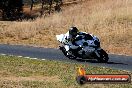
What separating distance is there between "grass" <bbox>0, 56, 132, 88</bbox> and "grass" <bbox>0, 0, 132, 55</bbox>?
709 centimetres

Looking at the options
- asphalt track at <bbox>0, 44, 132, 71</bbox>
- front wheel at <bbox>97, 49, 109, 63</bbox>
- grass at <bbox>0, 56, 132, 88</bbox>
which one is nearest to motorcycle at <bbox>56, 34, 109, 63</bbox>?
front wheel at <bbox>97, 49, 109, 63</bbox>

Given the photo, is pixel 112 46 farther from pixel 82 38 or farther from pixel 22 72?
pixel 22 72

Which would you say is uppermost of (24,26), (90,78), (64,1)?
(90,78)

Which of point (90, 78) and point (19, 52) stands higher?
point (90, 78)

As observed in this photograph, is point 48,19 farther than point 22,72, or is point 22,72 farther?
point 48,19

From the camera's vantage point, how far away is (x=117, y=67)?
2000 cm

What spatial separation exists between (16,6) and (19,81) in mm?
58305

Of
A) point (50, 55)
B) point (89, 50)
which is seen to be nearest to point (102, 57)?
point (89, 50)

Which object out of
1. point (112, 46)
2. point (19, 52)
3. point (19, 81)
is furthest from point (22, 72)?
point (112, 46)

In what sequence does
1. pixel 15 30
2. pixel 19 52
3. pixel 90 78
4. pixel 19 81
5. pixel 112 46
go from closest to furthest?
pixel 90 78 → pixel 19 81 → pixel 19 52 → pixel 112 46 → pixel 15 30

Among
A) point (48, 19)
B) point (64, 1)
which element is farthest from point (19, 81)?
point (64, 1)

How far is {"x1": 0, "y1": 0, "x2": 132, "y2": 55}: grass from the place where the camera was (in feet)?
94.1

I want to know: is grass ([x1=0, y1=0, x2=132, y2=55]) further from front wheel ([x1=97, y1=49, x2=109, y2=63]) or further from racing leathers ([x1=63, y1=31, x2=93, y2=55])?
racing leathers ([x1=63, y1=31, x2=93, y2=55])

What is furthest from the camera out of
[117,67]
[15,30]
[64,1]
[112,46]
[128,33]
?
[64,1]
